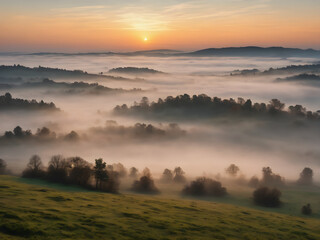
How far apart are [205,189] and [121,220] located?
189 ft

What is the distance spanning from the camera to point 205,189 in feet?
332

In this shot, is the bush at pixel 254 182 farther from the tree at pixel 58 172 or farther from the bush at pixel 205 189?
the tree at pixel 58 172

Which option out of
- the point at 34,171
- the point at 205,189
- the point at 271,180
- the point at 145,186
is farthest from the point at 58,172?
the point at 271,180

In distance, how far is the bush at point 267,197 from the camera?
92438mm

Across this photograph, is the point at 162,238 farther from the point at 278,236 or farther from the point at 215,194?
the point at 215,194

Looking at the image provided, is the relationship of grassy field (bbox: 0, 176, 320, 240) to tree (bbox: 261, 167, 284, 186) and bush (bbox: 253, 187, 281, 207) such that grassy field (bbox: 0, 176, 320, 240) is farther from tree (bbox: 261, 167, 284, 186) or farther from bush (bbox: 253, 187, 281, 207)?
tree (bbox: 261, 167, 284, 186)

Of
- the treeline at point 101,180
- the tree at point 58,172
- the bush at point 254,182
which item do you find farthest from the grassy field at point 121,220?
the bush at point 254,182

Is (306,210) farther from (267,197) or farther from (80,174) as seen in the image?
(80,174)

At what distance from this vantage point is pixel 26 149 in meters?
182

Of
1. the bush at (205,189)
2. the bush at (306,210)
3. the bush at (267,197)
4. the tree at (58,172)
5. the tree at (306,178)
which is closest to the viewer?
the tree at (58,172)

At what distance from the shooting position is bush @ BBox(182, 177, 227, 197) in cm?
9981

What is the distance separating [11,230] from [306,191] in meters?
105

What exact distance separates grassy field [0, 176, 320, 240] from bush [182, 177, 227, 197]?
28819mm

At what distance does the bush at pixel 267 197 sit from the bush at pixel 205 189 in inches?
426
